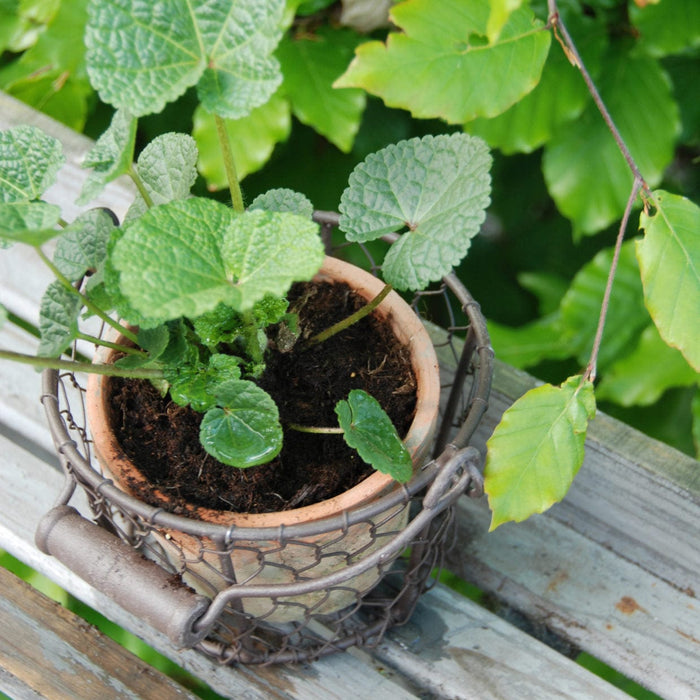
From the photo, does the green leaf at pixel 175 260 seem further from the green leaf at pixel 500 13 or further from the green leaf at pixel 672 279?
the green leaf at pixel 672 279

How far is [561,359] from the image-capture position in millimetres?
1254

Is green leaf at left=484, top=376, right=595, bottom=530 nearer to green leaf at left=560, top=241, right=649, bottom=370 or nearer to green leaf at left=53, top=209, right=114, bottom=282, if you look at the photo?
green leaf at left=53, top=209, right=114, bottom=282

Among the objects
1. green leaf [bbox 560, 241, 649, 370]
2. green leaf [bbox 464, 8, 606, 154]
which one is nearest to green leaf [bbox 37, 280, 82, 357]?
green leaf [bbox 464, 8, 606, 154]

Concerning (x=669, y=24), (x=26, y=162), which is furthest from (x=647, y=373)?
(x=26, y=162)

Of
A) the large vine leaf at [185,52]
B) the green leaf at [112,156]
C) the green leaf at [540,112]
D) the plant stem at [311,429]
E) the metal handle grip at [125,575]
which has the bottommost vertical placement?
the metal handle grip at [125,575]

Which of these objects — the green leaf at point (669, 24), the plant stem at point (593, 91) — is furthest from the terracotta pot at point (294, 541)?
the green leaf at point (669, 24)

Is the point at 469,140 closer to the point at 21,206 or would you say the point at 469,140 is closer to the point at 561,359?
the point at 21,206

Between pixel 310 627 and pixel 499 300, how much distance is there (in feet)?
2.94

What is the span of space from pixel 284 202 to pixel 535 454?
0.88 ft

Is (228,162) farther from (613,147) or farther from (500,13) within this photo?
(613,147)

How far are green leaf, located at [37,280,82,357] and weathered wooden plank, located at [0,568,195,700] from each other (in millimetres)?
301

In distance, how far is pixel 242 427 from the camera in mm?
578

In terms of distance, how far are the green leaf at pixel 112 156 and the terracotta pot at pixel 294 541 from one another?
19cm

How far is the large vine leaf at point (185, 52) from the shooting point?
488 mm
